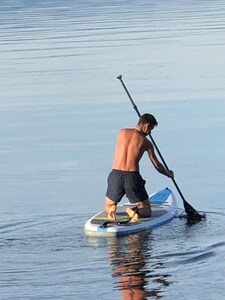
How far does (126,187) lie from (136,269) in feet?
7.58

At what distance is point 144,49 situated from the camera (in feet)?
108

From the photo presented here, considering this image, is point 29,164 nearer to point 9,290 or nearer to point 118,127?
point 118,127

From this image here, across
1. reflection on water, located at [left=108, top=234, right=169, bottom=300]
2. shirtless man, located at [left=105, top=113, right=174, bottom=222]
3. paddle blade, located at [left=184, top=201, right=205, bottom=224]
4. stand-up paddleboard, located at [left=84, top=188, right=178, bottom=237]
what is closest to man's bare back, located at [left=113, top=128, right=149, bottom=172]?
shirtless man, located at [left=105, top=113, right=174, bottom=222]

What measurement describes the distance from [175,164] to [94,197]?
1.95 metres

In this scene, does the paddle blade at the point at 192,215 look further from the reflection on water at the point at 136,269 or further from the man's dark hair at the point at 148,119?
the man's dark hair at the point at 148,119

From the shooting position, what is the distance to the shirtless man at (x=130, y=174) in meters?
14.4

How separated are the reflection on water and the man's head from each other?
127 cm

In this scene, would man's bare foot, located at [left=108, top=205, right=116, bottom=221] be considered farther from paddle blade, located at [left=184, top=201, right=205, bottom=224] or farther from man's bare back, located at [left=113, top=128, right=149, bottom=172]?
paddle blade, located at [left=184, top=201, right=205, bottom=224]

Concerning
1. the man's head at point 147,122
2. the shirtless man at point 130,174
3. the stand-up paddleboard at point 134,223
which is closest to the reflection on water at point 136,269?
the stand-up paddleboard at point 134,223

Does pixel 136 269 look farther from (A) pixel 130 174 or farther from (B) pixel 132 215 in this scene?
(A) pixel 130 174

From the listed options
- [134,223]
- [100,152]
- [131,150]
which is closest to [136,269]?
[134,223]

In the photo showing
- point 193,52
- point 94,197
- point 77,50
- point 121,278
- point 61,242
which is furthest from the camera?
point 77,50

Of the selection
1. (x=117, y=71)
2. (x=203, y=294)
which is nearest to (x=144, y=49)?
(x=117, y=71)

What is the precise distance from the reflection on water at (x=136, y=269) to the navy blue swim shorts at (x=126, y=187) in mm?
686
